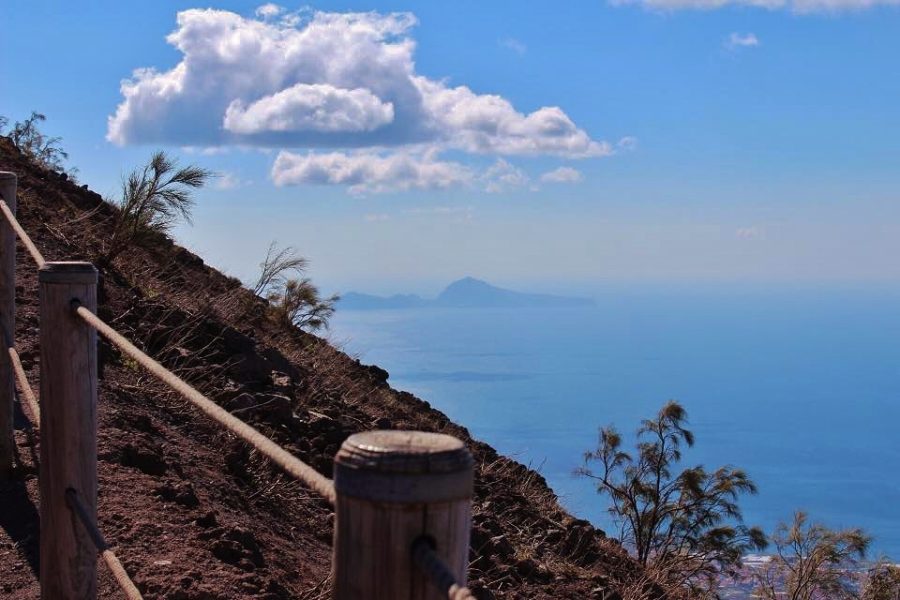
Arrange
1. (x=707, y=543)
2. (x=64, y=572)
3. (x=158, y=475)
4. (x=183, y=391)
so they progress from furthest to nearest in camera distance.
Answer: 1. (x=707, y=543)
2. (x=158, y=475)
3. (x=64, y=572)
4. (x=183, y=391)

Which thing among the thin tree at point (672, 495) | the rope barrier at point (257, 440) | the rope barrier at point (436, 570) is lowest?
the thin tree at point (672, 495)

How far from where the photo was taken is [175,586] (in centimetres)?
412

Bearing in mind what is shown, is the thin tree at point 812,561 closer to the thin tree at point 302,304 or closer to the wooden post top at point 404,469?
the thin tree at point 302,304

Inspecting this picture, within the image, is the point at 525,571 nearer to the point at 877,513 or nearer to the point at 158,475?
the point at 158,475

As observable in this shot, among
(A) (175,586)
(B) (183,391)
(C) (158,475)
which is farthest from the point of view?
(C) (158,475)

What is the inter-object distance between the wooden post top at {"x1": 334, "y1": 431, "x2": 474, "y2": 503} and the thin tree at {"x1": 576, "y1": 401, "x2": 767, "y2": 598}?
18.6 metres

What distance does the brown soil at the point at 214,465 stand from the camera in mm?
4559

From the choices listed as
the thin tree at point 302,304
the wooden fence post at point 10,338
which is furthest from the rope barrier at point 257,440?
the thin tree at point 302,304

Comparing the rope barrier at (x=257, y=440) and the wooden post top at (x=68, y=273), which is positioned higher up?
the wooden post top at (x=68, y=273)

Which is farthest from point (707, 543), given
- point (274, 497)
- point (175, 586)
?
point (175, 586)

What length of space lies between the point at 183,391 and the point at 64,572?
1.19 meters

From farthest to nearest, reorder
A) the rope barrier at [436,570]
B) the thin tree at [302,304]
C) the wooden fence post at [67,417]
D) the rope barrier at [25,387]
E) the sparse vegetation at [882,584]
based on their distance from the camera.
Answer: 1. the sparse vegetation at [882,584]
2. the thin tree at [302,304]
3. the rope barrier at [25,387]
4. the wooden fence post at [67,417]
5. the rope barrier at [436,570]

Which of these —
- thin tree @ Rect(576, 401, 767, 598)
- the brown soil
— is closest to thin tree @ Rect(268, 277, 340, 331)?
the brown soil

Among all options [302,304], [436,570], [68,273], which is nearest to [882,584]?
[302,304]
